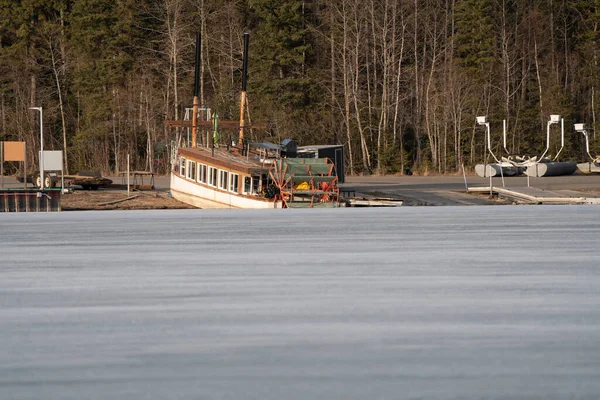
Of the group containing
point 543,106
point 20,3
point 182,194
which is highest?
point 20,3

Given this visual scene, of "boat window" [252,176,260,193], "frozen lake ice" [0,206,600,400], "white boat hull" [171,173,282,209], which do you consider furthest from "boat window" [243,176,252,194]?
"frozen lake ice" [0,206,600,400]

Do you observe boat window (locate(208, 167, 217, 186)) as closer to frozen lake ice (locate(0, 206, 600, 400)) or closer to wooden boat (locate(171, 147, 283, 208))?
wooden boat (locate(171, 147, 283, 208))

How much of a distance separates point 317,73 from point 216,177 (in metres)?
21.2

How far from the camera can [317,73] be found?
162 ft

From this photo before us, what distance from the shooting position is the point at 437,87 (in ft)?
161

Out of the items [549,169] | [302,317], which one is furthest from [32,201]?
[302,317]

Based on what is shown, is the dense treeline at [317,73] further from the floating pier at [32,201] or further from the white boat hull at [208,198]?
the floating pier at [32,201]

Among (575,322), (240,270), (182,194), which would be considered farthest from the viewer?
(182,194)

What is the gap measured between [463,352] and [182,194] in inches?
1085

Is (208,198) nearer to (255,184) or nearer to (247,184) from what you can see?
(247,184)

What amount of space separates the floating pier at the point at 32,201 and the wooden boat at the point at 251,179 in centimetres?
513

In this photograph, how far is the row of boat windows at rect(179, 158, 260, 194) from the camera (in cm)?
2812

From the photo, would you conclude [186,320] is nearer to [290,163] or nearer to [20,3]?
[290,163]

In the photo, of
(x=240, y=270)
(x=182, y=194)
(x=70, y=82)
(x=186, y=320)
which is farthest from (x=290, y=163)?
(x=70, y=82)
